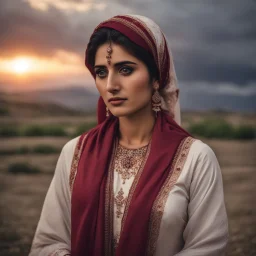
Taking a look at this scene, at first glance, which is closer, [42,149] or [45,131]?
[42,149]

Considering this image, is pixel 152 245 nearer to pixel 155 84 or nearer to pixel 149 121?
pixel 149 121

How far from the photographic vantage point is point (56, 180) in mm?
1445

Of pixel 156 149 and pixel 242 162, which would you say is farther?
pixel 242 162

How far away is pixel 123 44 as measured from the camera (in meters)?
1.30

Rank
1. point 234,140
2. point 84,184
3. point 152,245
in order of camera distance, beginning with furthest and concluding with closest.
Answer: point 234,140 → point 84,184 → point 152,245

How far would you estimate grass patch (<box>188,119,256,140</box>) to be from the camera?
23.8ft

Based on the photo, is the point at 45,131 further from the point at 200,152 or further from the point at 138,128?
the point at 200,152

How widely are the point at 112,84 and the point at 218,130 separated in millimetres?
6413

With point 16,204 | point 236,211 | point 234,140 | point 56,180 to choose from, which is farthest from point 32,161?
point 56,180

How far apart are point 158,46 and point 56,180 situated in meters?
0.63

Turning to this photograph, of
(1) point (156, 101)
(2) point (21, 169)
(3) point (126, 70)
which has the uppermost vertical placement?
(3) point (126, 70)

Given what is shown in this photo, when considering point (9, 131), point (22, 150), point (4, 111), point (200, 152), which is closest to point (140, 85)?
point (200, 152)

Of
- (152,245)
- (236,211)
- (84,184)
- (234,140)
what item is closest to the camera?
(152,245)

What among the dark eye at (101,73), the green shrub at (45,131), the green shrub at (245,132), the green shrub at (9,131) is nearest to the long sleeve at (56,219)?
the dark eye at (101,73)
